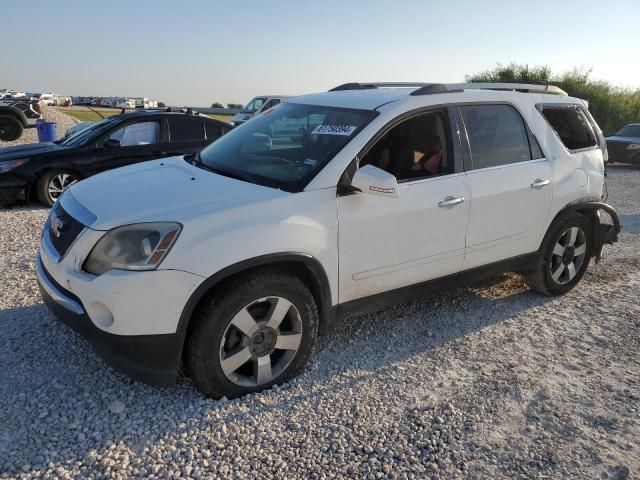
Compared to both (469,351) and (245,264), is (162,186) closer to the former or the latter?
(245,264)

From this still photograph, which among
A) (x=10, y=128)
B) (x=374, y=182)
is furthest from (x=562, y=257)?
(x=10, y=128)

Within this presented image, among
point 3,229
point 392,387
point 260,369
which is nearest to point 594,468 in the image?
point 392,387

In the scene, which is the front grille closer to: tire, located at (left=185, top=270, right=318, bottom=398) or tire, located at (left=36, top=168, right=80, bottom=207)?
tire, located at (left=185, top=270, right=318, bottom=398)

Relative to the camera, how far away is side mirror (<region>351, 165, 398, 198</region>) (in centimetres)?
329

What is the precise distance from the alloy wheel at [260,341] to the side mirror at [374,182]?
2.72ft

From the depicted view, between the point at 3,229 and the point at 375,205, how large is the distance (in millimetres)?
5176

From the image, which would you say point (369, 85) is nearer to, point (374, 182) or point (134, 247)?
point (374, 182)

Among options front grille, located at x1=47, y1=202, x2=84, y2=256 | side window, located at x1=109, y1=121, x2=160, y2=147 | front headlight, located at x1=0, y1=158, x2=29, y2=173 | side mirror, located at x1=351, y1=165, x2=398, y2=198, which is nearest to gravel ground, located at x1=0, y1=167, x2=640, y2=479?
front grille, located at x1=47, y1=202, x2=84, y2=256

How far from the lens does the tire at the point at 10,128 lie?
51.5 feet

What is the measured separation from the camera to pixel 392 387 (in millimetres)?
3508

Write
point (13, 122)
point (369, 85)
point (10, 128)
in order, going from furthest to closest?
point (10, 128) → point (13, 122) → point (369, 85)

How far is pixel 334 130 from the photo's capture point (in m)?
3.78

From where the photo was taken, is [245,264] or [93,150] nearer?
[245,264]

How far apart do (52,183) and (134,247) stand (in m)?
5.80
